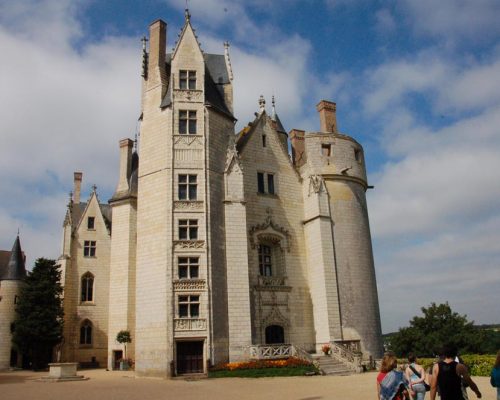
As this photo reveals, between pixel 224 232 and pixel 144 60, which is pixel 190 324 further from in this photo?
pixel 144 60

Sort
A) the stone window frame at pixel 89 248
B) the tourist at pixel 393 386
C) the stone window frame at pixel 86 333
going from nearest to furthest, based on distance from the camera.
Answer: the tourist at pixel 393 386 < the stone window frame at pixel 86 333 < the stone window frame at pixel 89 248

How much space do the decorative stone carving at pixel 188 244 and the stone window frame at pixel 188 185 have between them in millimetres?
Answer: 2259

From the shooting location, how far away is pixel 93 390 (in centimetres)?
1680

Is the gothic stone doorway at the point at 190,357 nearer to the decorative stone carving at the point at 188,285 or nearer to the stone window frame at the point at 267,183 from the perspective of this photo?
the decorative stone carving at the point at 188,285

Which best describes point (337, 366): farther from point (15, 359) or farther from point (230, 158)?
point (15, 359)

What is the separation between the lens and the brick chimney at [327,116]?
107ft

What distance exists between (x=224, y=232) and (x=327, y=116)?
1219cm

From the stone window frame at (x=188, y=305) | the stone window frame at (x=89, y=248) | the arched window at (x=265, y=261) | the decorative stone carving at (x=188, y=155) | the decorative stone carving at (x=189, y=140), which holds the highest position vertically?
the decorative stone carving at (x=189, y=140)

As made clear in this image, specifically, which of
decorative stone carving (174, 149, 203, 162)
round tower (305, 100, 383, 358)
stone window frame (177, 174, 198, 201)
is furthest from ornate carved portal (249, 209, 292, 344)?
decorative stone carving (174, 149, 203, 162)

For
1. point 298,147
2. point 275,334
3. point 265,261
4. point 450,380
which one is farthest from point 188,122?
point 450,380

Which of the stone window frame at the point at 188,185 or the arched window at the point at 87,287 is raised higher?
the stone window frame at the point at 188,185

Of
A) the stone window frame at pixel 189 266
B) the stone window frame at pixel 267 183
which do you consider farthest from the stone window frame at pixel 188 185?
the stone window frame at pixel 267 183

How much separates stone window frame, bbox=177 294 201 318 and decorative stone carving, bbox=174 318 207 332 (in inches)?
8.7

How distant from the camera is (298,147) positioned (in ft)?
104
